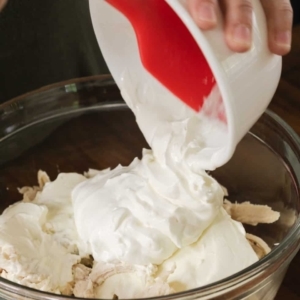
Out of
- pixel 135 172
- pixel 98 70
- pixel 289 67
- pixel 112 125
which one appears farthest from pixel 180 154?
pixel 289 67

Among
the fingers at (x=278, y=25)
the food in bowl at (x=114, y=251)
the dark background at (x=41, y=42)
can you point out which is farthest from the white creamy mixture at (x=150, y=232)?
the dark background at (x=41, y=42)

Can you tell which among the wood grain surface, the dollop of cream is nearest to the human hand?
the dollop of cream

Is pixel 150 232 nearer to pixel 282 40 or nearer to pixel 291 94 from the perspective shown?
pixel 282 40

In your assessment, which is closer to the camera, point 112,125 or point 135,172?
point 135,172

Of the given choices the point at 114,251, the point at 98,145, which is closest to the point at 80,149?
the point at 98,145

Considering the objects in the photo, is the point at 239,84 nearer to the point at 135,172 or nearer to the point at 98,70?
the point at 135,172

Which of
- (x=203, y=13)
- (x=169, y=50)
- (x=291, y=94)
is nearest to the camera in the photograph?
(x=203, y=13)

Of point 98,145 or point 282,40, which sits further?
point 98,145
